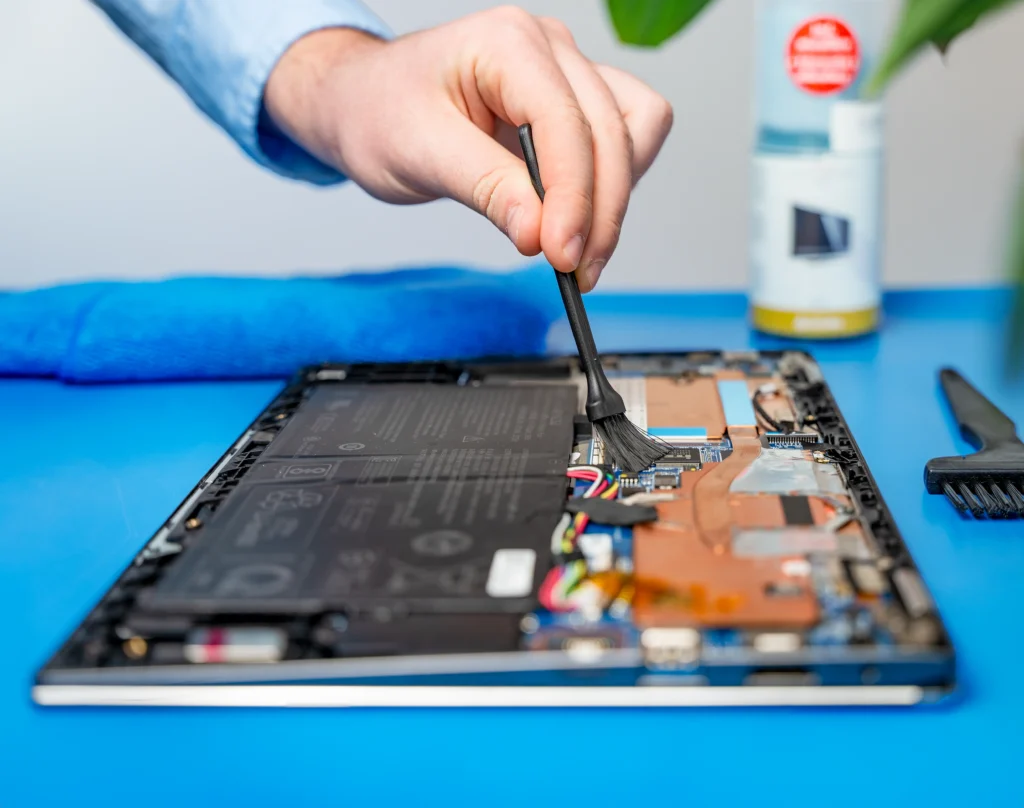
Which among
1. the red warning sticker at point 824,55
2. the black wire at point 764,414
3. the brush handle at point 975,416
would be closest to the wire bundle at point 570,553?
the black wire at point 764,414

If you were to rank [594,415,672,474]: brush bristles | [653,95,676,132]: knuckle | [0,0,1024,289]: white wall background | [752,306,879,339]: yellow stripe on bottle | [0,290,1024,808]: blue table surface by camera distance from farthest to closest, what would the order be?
[0,0,1024,289]: white wall background < [752,306,879,339]: yellow stripe on bottle < [653,95,676,132]: knuckle < [594,415,672,474]: brush bristles < [0,290,1024,808]: blue table surface

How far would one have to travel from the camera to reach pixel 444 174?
73 centimetres

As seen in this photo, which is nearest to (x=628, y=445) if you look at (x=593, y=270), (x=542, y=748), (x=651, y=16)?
(x=593, y=270)

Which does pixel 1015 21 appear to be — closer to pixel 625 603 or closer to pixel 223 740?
pixel 625 603

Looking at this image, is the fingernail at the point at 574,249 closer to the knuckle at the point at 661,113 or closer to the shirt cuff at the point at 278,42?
the knuckle at the point at 661,113

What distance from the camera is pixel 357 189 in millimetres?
1322

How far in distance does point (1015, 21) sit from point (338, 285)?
772mm

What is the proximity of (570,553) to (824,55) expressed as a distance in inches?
21.8

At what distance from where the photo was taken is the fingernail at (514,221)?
647 mm

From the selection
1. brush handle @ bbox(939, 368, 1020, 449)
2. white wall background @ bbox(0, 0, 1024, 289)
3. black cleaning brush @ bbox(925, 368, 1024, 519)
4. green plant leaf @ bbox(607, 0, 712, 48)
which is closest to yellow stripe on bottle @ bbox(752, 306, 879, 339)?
brush handle @ bbox(939, 368, 1020, 449)

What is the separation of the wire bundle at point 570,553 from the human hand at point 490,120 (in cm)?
15

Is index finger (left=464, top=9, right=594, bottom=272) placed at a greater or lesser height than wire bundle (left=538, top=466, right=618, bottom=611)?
greater

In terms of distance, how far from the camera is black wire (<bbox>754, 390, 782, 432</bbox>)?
0.63 metres

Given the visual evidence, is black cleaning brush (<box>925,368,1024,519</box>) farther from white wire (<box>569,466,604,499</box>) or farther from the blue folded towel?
the blue folded towel
